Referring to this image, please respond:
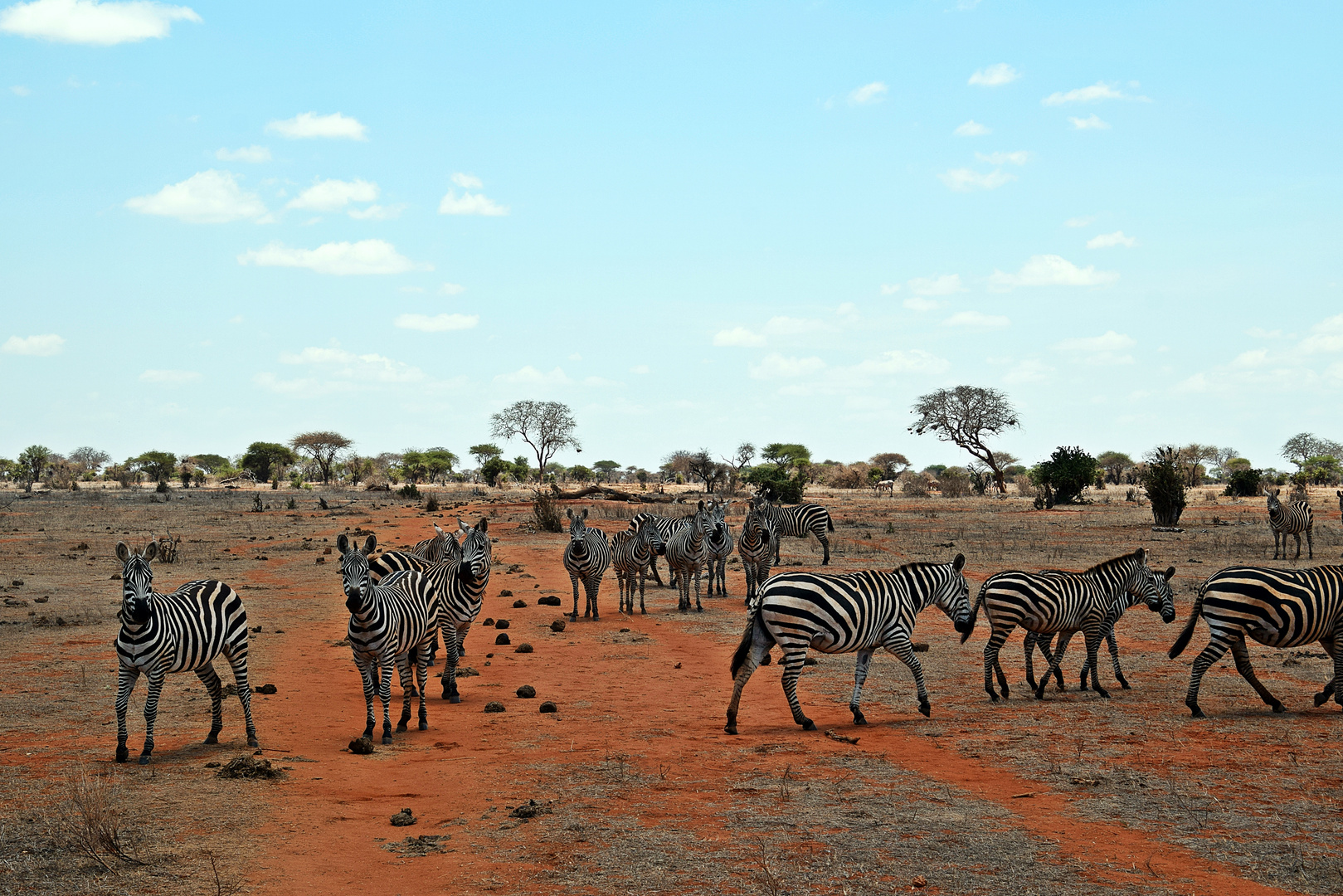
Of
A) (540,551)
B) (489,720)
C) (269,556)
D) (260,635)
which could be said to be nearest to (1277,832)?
(489,720)

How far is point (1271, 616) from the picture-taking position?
1125cm

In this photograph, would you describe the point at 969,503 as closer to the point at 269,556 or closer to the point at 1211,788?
the point at 269,556

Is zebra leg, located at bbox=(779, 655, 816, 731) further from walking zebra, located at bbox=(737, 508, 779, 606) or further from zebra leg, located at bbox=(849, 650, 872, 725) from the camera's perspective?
walking zebra, located at bbox=(737, 508, 779, 606)

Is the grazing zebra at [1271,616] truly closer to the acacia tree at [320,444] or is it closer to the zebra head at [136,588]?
the zebra head at [136,588]

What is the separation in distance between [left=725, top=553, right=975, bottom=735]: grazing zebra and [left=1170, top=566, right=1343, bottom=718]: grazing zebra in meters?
2.85

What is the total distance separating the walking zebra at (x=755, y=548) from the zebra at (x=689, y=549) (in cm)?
84

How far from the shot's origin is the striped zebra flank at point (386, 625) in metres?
10.0

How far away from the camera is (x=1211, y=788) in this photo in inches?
331

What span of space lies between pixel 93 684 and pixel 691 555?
11.0m

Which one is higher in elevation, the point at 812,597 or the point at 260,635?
the point at 812,597

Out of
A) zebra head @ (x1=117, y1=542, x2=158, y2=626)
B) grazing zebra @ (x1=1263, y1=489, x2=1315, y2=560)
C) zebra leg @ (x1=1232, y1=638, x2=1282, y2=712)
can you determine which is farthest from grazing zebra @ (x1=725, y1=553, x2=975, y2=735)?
grazing zebra @ (x1=1263, y1=489, x2=1315, y2=560)

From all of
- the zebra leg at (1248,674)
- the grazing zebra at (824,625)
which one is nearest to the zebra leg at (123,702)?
the grazing zebra at (824,625)

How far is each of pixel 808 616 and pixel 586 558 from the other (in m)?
8.86

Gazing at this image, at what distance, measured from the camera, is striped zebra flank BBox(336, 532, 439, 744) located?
10.0 metres
